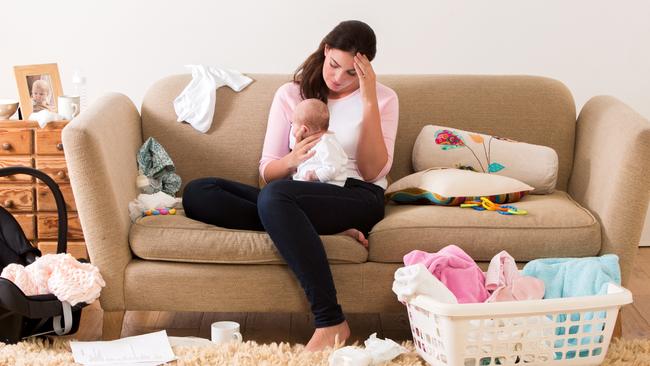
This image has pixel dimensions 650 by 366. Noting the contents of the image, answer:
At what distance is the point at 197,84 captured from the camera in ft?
10.8

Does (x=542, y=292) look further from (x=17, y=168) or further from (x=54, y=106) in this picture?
(x=54, y=106)

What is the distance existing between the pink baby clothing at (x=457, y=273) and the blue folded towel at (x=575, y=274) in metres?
0.16

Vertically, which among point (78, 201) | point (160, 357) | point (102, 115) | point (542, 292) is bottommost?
point (160, 357)

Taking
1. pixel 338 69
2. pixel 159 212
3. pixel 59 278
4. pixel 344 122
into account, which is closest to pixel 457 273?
pixel 344 122

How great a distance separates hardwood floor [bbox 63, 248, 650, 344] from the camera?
299cm

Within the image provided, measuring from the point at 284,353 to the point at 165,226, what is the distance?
1.74ft

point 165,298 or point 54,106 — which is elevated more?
point 54,106

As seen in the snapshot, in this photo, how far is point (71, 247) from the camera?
11.2 feet

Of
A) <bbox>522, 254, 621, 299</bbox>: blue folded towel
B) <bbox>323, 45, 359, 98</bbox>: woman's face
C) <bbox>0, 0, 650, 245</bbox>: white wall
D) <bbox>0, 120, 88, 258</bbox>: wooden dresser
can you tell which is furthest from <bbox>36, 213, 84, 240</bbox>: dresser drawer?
<bbox>522, 254, 621, 299</bbox>: blue folded towel

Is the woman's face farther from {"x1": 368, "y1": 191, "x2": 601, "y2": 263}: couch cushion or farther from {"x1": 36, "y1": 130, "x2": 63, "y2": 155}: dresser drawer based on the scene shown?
{"x1": 36, "y1": 130, "x2": 63, "y2": 155}: dresser drawer

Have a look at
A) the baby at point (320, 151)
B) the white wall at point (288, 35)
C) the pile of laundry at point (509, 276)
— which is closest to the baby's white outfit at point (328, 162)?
the baby at point (320, 151)

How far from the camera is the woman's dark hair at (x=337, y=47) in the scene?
291 centimetres

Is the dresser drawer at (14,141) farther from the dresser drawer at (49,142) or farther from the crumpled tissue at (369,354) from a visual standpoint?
the crumpled tissue at (369,354)

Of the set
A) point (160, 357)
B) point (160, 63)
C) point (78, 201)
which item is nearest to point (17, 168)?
point (78, 201)
